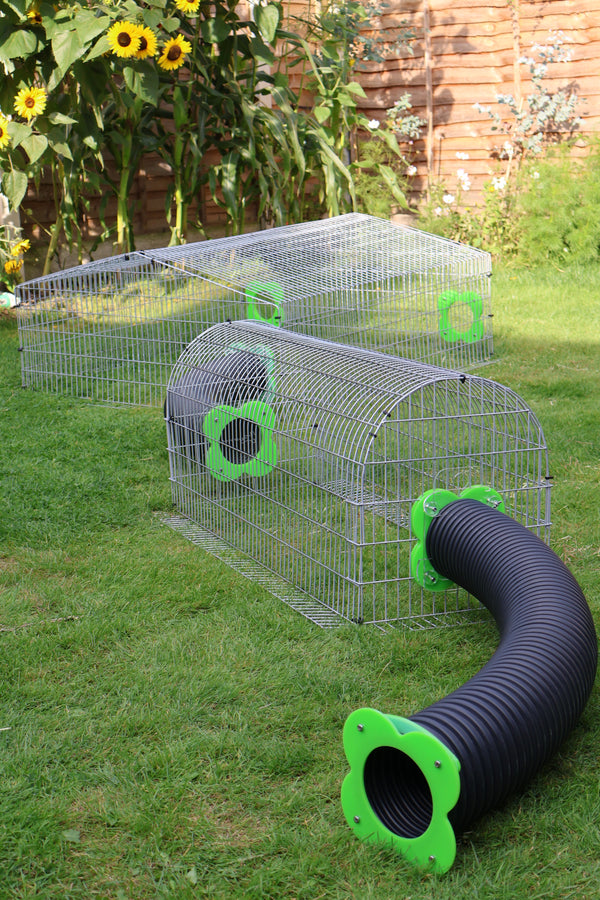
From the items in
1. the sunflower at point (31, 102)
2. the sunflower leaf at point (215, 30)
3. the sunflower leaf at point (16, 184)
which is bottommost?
the sunflower leaf at point (16, 184)

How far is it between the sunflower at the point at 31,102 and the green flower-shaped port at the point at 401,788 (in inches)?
201

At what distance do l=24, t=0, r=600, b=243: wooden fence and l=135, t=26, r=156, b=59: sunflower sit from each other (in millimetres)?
2360

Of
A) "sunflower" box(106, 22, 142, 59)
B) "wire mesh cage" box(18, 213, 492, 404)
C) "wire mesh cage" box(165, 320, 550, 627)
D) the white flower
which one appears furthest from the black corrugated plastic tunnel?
the white flower

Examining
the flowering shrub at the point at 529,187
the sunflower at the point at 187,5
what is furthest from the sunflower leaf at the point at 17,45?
the flowering shrub at the point at 529,187

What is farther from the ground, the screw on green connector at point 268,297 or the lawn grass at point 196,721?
the screw on green connector at point 268,297

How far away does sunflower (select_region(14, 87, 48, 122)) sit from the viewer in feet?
19.1

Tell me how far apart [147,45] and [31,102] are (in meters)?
0.82

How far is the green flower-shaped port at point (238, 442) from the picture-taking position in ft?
11.0

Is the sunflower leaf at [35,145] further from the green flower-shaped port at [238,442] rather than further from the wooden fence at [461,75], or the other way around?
A: the green flower-shaped port at [238,442]

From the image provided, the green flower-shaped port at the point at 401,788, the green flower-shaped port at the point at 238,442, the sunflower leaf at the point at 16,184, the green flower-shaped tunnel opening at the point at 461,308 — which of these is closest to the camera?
the green flower-shaped port at the point at 401,788

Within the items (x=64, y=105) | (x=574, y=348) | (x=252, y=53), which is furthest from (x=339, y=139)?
(x=574, y=348)

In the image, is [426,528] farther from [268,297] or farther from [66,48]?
[66,48]

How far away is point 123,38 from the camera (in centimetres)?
572

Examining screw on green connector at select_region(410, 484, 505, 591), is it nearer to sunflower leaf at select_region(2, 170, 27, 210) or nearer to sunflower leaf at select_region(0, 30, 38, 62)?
sunflower leaf at select_region(2, 170, 27, 210)
